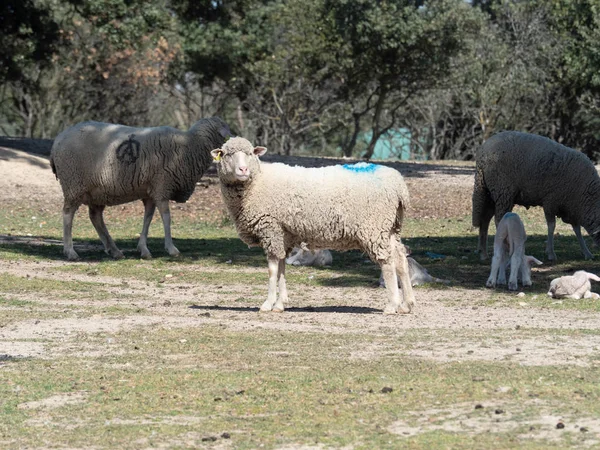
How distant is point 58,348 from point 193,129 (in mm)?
8419

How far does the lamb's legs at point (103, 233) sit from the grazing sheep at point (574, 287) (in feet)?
24.6

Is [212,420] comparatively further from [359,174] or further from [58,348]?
[359,174]

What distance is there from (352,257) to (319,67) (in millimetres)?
20111

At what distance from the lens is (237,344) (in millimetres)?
10781

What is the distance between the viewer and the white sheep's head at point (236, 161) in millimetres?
12594

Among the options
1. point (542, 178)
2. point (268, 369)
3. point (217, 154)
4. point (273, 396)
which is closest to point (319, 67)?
point (542, 178)

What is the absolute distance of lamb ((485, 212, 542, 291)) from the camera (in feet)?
49.0

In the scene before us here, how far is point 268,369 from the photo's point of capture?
31.3 feet

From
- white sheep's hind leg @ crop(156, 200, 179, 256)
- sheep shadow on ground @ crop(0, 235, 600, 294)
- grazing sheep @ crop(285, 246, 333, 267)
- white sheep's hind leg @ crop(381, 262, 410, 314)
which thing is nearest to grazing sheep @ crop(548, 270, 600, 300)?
sheep shadow on ground @ crop(0, 235, 600, 294)

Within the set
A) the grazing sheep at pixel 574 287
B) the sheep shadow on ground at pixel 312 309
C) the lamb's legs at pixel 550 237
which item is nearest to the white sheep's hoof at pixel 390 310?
the sheep shadow on ground at pixel 312 309

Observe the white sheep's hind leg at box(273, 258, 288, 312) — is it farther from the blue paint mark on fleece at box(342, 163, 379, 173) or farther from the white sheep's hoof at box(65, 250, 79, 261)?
the white sheep's hoof at box(65, 250, 79, 261)

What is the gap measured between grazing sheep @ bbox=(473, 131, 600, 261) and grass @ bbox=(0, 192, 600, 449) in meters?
1.01

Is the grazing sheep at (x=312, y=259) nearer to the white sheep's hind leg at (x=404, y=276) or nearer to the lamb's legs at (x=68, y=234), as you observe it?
the lamb's legs at (x=68, y=234)

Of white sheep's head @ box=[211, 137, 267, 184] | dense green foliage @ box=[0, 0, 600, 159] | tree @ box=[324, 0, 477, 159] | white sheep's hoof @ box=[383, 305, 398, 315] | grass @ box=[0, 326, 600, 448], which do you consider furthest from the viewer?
dense green foliage @ box=[0, 0, 600, 159]
